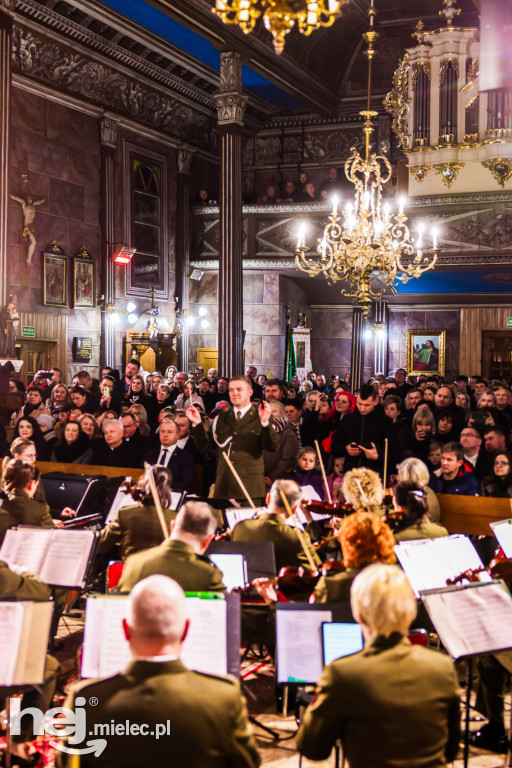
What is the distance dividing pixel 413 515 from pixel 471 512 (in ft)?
5.26

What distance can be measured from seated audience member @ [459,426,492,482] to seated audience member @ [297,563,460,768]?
4.47 m

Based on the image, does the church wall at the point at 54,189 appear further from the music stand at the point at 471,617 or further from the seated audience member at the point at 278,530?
the music stand at the point at 471,617

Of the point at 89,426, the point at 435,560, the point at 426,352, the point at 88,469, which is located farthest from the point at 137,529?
the point at 426,352

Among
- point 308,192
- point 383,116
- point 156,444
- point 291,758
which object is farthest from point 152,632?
point 383,116

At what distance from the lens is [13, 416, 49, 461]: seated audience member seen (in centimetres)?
811

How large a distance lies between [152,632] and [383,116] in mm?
19693

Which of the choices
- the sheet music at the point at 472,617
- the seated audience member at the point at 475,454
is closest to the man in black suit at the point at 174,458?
the seated audience member at the point at 475,454

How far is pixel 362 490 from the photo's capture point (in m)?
4.88

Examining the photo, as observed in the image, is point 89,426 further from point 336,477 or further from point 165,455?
point 336,477

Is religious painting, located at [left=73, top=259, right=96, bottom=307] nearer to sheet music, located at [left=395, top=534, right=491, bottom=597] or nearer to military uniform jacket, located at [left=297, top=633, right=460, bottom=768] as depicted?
sheet music, located at [left=395, top=534, right=491, bottom=597]

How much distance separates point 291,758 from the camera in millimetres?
4160

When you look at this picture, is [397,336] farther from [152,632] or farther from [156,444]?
[152,632]

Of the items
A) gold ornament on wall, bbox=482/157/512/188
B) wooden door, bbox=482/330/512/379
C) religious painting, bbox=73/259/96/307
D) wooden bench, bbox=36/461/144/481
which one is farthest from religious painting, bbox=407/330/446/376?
wooden bench, bbox=36/461/144/481

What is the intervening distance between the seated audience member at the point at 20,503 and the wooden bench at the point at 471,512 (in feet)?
9.95
